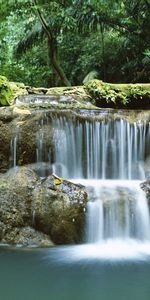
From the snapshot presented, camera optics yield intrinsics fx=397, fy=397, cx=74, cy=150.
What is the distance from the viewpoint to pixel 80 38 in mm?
15609

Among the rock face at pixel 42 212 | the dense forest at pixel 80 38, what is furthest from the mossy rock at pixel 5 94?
the dense forest at pixel 80 38

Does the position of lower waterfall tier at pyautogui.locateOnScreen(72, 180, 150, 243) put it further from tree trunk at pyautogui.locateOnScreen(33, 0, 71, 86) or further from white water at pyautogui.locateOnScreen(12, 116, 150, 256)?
tree trunk at pyautogui.locateOnScreen(33, 0, 71, 86)

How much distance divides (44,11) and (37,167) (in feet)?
24.7

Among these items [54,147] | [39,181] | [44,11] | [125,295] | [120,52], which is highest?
[44,11]

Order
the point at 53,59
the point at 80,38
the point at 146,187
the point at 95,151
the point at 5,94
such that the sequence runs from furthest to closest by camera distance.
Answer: the point at 80,38 < the point at 53,59 < the point at 5,94 < the point at 95,151 < the point at 146,187

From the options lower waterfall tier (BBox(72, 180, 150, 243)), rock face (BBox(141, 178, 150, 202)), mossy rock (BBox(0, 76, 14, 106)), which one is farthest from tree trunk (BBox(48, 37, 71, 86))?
lower waterfall tier (BBox(72, 180, 150, 243))

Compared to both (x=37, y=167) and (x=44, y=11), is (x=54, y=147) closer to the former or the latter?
(x=37, y=167)

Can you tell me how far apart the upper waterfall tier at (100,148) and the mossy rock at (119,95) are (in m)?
2.03

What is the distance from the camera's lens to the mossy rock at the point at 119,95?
9.45m

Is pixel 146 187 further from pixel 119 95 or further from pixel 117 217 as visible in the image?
pixel 119 95

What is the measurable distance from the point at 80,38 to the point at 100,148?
30.6ft

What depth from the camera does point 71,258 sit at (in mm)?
4922

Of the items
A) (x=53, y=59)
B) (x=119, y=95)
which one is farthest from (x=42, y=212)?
(x=53, y=59)

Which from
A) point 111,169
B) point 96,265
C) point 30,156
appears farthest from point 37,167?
point 96,265
